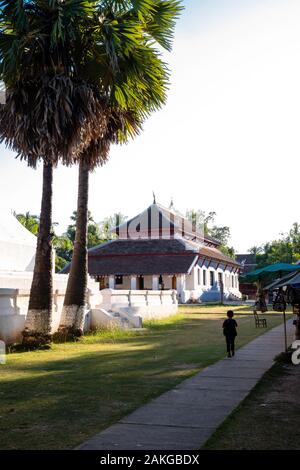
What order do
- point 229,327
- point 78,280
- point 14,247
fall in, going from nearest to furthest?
point 229,327, point 78,280, point 14,247

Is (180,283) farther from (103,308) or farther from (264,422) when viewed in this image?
(264,422)

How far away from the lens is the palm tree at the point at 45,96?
12.9 meters

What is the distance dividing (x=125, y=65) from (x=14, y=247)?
9.57 meters

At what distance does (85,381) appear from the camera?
360 inches

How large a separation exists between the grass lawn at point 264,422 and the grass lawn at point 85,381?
1.37 metres

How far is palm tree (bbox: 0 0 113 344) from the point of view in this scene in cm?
1291

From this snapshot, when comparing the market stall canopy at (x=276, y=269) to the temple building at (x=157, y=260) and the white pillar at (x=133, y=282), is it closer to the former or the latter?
the temple building at (x=157, y=260)

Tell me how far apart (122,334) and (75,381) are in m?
8.66

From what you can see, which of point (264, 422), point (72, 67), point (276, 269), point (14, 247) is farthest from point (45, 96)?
point (276, 269)

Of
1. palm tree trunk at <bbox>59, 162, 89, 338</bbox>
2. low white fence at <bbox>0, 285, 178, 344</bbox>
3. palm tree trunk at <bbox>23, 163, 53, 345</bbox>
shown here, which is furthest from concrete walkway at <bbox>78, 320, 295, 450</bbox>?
low white fence at <bbox>0, 285, 178, 344</bbox>

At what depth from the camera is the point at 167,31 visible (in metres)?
14.5

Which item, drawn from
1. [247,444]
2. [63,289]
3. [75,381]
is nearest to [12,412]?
[75,381]
